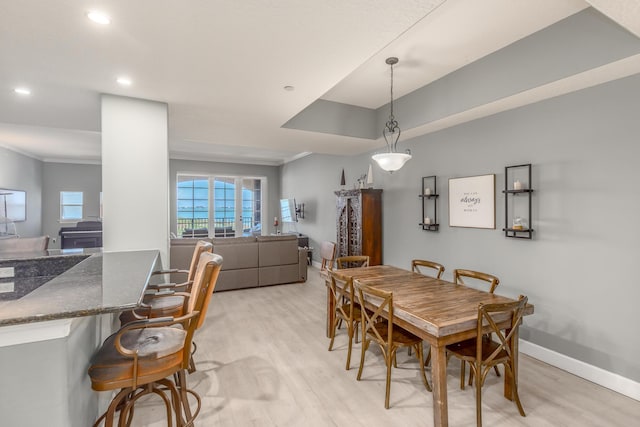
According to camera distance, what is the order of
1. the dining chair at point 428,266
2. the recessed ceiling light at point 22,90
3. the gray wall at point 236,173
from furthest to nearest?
the gray wall at point 236,173
the dining chair at point 428,266
the recessed ceiling light at point 22,90

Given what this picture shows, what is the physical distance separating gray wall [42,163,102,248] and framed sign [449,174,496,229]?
919cm

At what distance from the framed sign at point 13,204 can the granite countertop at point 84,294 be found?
5409mm

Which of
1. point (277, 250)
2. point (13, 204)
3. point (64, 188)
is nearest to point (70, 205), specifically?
point (64, 188)

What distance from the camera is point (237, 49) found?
215 centimetres

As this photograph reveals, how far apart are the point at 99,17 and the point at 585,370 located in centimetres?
435

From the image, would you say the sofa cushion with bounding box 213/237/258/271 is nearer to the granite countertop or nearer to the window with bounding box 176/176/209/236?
the granite countertop

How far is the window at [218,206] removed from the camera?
8.63m

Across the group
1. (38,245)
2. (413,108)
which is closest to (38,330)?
(38,245)

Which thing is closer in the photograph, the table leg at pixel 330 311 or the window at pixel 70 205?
the table leg at pixel 330 311

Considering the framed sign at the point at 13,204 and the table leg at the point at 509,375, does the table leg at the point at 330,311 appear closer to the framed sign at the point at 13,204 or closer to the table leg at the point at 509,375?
the table leg at the point at 509,375

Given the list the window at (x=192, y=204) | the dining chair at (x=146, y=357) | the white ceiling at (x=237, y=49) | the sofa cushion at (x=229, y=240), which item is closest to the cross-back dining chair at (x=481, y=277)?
the white ceiling at (x=237, y=49)

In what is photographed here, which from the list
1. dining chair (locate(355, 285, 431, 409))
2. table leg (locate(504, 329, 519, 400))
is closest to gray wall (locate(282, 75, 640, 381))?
table leg (locate(504, 329, 519, 400))

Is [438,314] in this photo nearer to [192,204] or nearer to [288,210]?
[288,210]

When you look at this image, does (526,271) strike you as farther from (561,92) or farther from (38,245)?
(38,245)
